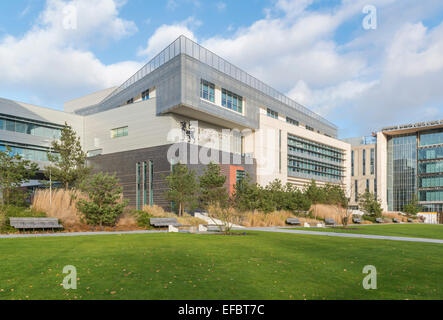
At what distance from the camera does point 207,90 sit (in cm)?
A: 3947

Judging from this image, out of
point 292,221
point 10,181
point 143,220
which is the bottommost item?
point 292,221

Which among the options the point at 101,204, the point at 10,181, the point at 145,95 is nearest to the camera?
the point at 101,204

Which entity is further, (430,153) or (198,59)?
(430,153)

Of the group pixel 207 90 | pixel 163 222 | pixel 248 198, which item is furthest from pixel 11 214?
pixel 207 90

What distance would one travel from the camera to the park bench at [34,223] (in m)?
16.6

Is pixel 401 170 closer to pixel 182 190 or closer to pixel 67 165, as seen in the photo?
pixel 182 190

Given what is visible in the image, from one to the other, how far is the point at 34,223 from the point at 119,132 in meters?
26.3

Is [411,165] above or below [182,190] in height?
above

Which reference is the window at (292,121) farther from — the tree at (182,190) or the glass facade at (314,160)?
the tree at (182,190)

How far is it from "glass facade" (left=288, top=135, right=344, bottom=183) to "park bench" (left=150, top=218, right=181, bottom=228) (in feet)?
118

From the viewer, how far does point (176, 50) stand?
37562 millimetres
